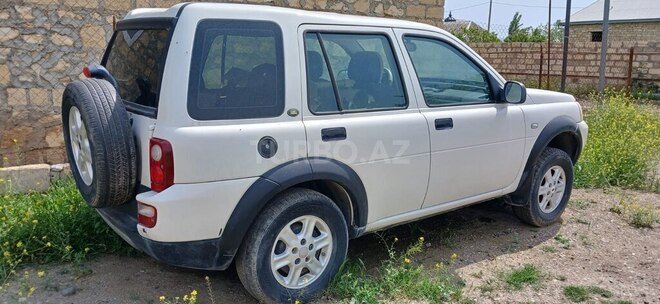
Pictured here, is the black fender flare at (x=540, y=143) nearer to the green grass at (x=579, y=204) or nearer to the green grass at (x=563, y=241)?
the green grass at (x=563, y=241)

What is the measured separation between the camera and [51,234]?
3.85 m

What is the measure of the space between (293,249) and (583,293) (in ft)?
6.47

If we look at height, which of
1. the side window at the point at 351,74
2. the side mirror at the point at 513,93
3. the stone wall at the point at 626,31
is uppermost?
the stone wall at the point at 626,31

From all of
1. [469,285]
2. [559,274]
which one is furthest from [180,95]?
[559,274]

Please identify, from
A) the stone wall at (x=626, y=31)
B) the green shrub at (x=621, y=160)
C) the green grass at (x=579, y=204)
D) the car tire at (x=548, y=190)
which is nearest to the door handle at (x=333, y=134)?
the car tire at (x=548, y=190)

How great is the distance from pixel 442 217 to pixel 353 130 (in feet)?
6.99

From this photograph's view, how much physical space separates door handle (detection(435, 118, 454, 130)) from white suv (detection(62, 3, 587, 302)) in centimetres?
1

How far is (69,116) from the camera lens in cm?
335

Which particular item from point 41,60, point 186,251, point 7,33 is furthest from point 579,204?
point 7,33

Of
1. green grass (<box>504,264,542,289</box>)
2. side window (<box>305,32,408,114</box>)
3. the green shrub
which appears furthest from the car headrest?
the green shrub

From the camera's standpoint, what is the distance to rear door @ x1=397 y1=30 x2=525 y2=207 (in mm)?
3738

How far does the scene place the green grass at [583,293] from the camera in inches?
139

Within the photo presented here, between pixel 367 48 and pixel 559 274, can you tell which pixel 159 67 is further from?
pixel 559 274

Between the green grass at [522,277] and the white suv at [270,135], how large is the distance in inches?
24.6
